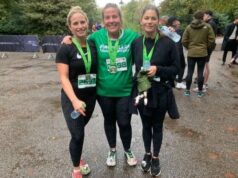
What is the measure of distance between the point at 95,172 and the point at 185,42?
4.72m

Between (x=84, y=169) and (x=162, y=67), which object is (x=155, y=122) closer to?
(x=162, y=67)

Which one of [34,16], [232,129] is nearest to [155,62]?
[232,129]

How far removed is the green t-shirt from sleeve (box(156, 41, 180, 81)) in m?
0.45

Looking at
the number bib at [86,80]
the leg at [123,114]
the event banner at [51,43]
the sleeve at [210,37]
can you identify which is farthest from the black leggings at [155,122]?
the event banner at [51,43]

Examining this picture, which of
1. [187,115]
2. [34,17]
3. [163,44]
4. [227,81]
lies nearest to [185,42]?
[187,115]

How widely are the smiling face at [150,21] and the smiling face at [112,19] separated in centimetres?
32

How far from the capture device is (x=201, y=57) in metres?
7.56

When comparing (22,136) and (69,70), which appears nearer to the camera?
(69,70)

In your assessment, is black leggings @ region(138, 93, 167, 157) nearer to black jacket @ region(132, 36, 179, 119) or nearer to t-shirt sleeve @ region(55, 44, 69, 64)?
black jacket @ region(132, 36, 179, 119)

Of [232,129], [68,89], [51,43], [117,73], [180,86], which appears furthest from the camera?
[51,43]

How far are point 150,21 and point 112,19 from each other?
440 millimetres

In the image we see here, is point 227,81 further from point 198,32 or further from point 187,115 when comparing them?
point 187,115

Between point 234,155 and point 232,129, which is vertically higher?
point 234,155

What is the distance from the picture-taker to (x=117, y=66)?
3.81 m
